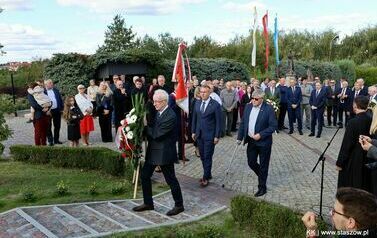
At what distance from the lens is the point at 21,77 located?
3569 cm

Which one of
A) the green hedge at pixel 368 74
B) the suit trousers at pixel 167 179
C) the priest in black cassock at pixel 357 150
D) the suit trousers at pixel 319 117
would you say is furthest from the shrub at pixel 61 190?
the green hedge at pixel 368 74

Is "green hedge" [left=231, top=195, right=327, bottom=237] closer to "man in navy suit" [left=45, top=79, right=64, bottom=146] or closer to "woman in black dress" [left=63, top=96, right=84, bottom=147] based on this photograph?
"woman in black dress" [left=63, top=96, right=84, bottom=147]

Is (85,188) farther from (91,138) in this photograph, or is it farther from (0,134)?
(91,138)

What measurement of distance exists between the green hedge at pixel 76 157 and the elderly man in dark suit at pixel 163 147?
2.88 m

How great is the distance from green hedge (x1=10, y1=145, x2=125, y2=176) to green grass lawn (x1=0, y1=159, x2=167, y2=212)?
19cm

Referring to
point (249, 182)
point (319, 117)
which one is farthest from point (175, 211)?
point (319, 117)

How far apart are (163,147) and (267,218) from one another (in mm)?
2166

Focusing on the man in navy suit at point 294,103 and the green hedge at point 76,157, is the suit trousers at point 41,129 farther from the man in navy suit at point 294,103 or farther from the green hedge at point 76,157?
the man in navy suit at point 294,103

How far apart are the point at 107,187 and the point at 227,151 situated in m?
5.42

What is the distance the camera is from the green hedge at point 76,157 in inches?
428

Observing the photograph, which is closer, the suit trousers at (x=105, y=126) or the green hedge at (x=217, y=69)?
the suit trousers at (x=105, y=126)

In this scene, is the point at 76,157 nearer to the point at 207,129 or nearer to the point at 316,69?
the point at 207,129

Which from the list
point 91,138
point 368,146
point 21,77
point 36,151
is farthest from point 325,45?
point 368,146

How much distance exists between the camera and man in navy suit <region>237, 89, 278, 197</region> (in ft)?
29.7
